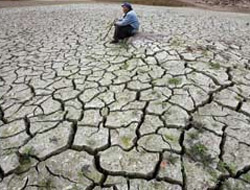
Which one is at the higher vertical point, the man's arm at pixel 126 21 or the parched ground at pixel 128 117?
the man's arm at pixel 126 21

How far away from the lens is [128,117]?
8.59ft

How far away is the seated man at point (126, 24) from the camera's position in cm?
494

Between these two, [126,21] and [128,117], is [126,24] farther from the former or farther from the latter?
[128,117]

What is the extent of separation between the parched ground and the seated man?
39cm

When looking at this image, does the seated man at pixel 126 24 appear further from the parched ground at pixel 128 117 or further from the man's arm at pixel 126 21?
the parched ground at pixel 128 117

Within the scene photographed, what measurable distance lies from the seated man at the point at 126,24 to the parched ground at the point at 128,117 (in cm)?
39

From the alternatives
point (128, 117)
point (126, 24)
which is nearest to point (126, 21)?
point (126, 24)

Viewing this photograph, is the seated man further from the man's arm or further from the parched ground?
the parched ground

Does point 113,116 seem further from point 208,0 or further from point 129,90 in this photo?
point 208,0

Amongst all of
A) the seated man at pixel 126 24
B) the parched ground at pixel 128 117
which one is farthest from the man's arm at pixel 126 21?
the parched ground at pixel 128 117

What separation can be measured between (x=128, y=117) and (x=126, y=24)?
2897mm

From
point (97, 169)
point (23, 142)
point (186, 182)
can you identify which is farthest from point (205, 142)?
point (23, 142)

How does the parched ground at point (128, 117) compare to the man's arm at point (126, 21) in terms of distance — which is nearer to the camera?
A: the parched ground at point (128, 117)

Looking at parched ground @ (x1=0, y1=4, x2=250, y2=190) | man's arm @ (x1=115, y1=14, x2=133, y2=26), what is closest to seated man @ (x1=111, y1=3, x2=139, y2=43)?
man's arm @ (x1=115, y1=14, x2=133, y2=26)
